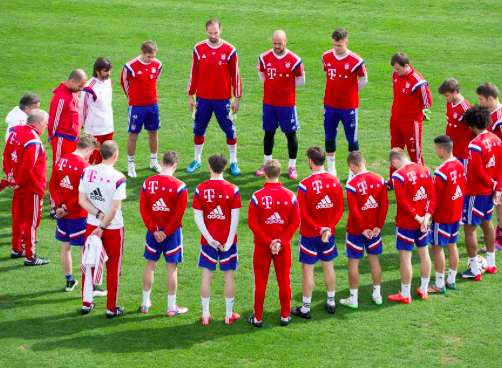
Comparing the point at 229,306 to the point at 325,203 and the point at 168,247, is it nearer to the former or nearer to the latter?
the point at 168,247

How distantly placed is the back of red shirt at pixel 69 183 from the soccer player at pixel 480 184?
4.89m

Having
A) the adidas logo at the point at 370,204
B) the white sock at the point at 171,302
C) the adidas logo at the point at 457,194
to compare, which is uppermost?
the adidas logo at the point at 457,194

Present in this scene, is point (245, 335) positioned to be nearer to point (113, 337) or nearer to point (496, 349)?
point (113, 337)

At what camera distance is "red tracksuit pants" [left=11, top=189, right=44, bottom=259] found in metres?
11.3

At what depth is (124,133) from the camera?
15.9 m

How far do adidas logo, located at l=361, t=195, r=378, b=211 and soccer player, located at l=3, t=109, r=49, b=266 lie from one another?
4264 millimetres

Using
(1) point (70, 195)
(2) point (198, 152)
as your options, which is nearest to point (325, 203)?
(1) point (70, 195)

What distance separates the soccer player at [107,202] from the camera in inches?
385

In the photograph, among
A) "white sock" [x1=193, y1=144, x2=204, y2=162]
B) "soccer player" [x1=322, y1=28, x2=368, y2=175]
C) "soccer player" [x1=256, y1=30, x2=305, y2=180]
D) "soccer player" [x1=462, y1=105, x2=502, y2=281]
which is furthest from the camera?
"white sock" [x1=193, y1=144, x2=204, y2=162]

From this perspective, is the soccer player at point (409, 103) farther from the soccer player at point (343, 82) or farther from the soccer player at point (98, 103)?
the soccer player at point (98, 103)

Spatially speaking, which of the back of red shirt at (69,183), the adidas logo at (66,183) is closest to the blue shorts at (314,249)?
the back of red shirt at (69,183)

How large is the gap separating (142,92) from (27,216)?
3.44 m

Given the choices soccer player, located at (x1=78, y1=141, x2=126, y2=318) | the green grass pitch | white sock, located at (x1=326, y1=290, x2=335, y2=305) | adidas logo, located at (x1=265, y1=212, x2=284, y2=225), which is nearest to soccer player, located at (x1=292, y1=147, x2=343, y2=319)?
white sock, located at (x1=326, y1=290, x2=335, y2=305)

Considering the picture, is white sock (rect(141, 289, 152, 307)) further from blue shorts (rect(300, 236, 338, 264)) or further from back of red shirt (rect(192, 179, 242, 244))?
blue shorts (rect(300, 236, 338, 264))
